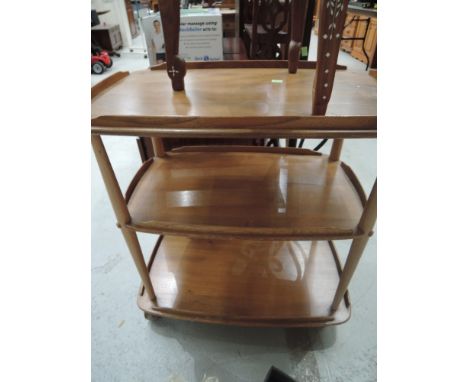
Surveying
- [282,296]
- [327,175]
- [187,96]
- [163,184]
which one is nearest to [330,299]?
[282,296]

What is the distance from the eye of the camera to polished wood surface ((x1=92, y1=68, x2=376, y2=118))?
480 mm

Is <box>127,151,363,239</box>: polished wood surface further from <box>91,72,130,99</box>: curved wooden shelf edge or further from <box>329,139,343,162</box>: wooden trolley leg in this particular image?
<box>91,72,130,99</box>: curved wooden shelf edge

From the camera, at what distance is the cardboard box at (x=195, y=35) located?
1.22 metres

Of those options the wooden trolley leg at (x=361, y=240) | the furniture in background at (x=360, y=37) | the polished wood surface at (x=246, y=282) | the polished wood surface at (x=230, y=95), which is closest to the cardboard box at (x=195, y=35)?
the polished wood surface at (x=230, y=95)

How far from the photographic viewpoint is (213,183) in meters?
0.82

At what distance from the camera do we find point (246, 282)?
0.96 metres

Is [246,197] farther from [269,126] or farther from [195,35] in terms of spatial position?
[195,35]

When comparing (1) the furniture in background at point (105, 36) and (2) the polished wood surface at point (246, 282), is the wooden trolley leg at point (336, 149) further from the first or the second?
(1) the furniture in background at point (105, 36)

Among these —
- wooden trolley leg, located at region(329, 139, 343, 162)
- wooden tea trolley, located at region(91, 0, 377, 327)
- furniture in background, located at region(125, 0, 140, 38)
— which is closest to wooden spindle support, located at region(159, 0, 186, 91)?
wooden tea trolley, located at region(91, 0, 377, 327)

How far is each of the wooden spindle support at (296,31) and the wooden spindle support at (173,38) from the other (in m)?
0.30

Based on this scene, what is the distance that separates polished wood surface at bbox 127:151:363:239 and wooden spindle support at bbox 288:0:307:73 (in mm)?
318

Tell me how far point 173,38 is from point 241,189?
436 mm

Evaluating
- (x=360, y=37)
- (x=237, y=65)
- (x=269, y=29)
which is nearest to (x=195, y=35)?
(x=269, y=29)

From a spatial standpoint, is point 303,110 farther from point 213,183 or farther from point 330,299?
point 330,299
